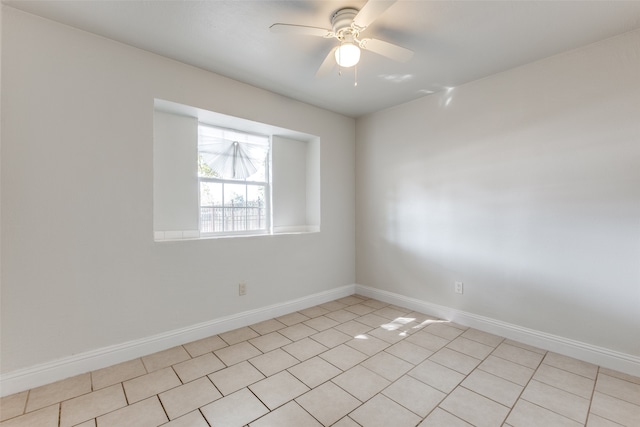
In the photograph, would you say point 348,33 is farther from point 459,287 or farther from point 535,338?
point 535,338

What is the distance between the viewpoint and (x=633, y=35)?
2035 millimetres

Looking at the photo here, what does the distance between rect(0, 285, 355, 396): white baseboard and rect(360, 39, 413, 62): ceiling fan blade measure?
2593 millimetres

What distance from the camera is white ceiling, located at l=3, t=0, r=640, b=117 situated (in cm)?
178

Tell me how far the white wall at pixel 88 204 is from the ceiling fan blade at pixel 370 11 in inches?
62.6

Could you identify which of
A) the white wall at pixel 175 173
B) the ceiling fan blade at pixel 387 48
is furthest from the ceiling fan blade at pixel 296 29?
the white wall at pixel 175 173

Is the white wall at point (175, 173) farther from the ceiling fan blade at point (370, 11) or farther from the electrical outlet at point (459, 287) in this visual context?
the electrical outlet at point (459, 287)

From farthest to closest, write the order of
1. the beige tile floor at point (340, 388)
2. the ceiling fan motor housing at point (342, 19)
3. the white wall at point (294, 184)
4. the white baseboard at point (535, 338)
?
the white wall at point (294, 184) → the white baseboard at point (535, 338) → the ceiling fan motor housing at point (342, 19) → the beige tile floor at point (340, 388)

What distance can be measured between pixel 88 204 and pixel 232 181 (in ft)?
4.39

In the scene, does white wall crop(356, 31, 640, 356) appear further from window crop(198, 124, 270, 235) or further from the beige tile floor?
window crop(198, 124, 270, 235)

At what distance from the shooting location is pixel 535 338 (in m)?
2.47

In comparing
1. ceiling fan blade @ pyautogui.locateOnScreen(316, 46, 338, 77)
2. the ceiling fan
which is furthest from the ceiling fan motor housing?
ceiling fan blade @ pyautogui.locateOnScreen(316, 46, 338, 77)

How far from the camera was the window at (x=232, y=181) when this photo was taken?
2.96m

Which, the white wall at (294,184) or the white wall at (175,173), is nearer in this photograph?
the white wall at (175,173)

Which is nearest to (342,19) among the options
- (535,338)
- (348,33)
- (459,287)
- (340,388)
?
(348,33)
